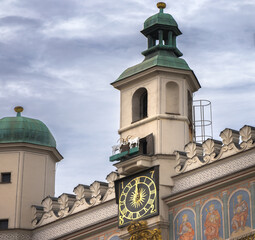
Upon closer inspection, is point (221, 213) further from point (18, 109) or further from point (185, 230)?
point (18, 109)

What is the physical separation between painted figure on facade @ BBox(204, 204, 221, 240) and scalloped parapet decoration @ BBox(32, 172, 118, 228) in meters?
3.60

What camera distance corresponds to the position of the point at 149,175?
2869 cm

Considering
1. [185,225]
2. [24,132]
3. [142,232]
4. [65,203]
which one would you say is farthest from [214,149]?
[24,132]

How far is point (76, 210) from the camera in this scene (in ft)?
101

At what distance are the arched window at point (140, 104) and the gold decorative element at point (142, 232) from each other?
3452 millimetres

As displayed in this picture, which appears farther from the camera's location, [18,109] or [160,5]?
[18,109]

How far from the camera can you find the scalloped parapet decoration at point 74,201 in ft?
98.7

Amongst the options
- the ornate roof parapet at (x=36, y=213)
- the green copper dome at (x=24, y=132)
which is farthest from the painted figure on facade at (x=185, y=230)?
the green copper dome at (x=24, y=132)

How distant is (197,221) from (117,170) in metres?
3.21

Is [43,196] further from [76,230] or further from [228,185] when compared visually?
[228,185]

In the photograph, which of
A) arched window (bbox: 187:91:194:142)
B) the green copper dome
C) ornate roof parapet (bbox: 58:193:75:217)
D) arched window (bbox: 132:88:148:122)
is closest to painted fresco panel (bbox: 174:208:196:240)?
arched window (bbox: 187:91:194:142)

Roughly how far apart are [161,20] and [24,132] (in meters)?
5.29

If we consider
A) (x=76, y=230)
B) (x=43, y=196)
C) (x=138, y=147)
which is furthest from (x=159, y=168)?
(x=43, y=196)

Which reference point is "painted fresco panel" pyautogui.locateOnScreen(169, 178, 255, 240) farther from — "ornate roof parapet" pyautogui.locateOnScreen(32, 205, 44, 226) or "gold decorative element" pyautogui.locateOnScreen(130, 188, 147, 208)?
"ornate roof parapet" pyautogui.locateOnScreen(32, 205, 44, 226)
